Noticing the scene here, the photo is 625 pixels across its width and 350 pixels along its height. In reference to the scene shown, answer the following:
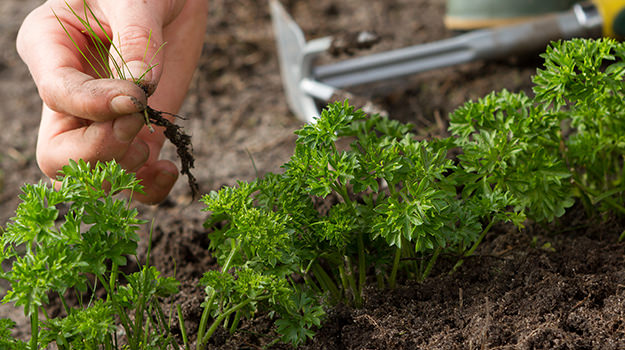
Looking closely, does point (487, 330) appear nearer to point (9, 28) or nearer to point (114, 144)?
point (114, 144)

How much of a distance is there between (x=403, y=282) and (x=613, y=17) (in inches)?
78.6

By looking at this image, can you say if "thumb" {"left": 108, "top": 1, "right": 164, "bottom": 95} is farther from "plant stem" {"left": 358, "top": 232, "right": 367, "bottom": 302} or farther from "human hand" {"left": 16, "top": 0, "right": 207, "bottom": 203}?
"plant stem" {"left": 358, "top": 232, "right": 367, "bottom": 302}

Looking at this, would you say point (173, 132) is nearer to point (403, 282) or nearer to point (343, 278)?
point (343, 278)

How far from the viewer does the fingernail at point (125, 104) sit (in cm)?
147

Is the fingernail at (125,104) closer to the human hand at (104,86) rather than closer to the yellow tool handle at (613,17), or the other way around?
the human hand at (104,86)

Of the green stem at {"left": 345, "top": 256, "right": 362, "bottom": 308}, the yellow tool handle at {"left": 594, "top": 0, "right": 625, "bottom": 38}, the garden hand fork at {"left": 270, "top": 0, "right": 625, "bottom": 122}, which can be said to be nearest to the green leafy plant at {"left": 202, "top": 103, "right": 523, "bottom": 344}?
the green stem at {"left": 345, "top": 256, "right": 362, "bottom": 308}

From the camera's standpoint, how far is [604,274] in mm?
1626

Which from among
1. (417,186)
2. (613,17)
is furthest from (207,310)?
(613,17)

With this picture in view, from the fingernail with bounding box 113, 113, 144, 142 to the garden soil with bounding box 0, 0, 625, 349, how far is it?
0.24m

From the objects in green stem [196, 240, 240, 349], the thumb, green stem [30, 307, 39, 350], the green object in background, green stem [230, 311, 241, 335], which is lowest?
green stem [230, 311, 241, 335]

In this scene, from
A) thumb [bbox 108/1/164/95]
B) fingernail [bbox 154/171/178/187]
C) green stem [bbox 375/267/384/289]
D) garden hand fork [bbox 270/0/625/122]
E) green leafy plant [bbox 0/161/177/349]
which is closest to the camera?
green leafy plant [bbox 0/161/177/349]

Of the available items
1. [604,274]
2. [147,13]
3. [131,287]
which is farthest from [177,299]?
[604,274]

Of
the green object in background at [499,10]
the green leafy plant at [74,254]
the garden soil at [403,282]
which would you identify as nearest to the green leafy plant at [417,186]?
the garden soil at [403,282]

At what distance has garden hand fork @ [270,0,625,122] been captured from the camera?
312 centimetres
